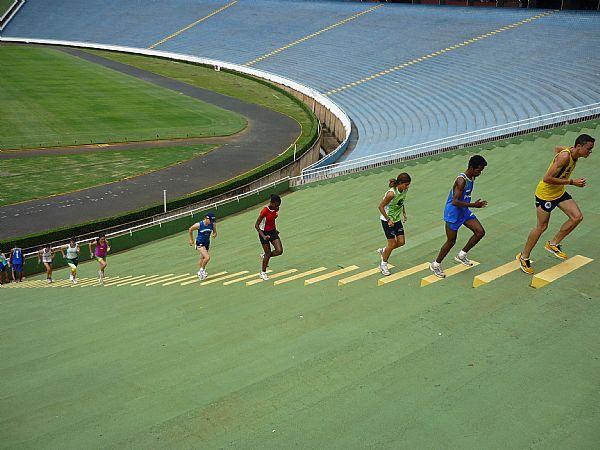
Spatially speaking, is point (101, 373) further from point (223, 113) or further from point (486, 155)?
point (223, 113)

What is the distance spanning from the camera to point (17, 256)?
15.8m

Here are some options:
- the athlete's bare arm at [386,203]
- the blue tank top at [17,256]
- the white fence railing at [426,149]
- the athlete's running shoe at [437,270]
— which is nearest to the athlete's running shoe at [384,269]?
the athlete's bare arm at [386,203]

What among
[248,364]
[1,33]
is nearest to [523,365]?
[248,364]

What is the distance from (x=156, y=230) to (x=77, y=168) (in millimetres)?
9725

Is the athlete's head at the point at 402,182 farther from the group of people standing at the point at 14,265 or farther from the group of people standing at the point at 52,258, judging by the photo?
the group of people standing at the point at 14,265

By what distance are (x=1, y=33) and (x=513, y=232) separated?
70.4 m

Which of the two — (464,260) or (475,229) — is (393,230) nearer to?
(464,260)

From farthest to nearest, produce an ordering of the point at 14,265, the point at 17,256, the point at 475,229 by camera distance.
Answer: the point at 14,265, the point at 17,256, the point at 475,229

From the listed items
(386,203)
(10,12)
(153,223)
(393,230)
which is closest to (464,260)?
(393,230)

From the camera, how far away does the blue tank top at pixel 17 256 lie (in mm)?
15750

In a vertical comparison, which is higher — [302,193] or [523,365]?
[523,365]

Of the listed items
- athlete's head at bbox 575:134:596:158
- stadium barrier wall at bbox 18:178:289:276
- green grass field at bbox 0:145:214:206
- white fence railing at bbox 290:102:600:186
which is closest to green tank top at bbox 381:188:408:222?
athlete's head at bbox 575:134:596:158

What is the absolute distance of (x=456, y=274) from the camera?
24.0 feet

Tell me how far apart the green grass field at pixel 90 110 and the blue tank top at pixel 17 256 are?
15.8 meters
